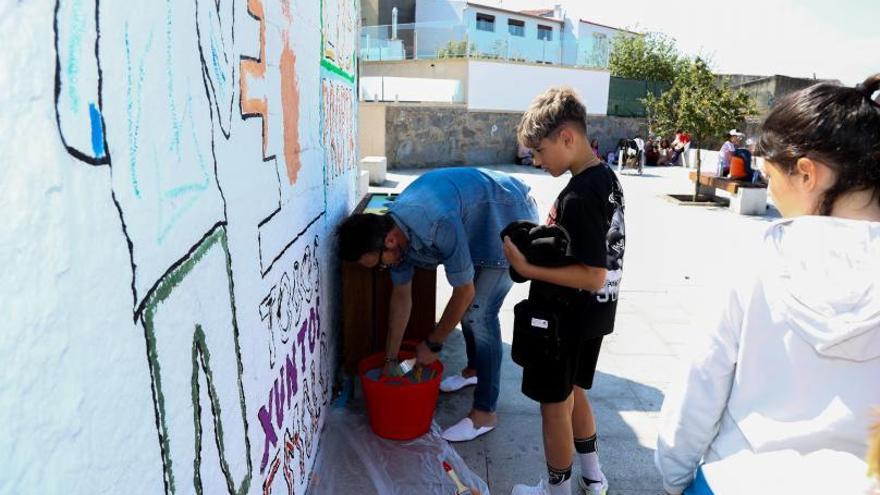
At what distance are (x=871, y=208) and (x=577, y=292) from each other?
3.37 feet

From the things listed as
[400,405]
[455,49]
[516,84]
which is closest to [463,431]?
[400,405]

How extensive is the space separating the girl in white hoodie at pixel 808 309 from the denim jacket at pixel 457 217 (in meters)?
1.40

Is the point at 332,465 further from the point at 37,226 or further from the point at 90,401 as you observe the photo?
the point at 37,226

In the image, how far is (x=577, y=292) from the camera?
2229 mm

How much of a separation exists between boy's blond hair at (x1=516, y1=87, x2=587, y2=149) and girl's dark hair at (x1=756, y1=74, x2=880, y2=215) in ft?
2.80

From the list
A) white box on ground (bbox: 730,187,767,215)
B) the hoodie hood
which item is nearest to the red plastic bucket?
the hoodie hood

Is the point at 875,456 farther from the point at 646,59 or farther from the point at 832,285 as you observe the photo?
the point at 646,59

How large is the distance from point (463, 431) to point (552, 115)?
1.76m

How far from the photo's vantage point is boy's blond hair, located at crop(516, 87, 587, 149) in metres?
2.18

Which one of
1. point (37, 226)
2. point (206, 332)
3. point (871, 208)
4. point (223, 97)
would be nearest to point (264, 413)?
point (206, 332)

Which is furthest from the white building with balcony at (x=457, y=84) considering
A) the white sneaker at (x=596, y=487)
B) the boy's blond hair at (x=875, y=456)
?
the boy's blond hair at (x=875, y=456)

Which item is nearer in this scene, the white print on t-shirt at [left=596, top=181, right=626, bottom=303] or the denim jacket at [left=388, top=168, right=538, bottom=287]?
the white print on t-shirt at [left=596, top=181, right=626, bottom=303]

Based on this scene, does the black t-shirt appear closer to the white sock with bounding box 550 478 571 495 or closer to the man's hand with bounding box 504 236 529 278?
the man's hand with bounding box 504 236 529 278

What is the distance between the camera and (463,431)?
319 centimetres
